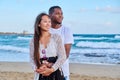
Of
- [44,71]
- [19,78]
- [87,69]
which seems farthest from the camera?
[87,69]

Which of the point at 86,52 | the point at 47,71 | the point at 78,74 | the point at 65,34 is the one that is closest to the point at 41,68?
the point at 47,71

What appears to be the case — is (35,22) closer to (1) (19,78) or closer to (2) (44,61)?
(2) (44,61)

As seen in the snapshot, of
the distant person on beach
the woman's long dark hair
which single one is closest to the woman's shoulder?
the distant person on beach

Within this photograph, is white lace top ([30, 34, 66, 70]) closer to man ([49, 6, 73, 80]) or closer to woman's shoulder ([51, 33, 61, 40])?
woman's shoulder ([51, 33, 61, 40])

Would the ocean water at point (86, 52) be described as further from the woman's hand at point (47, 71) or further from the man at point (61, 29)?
the woman's hand at point (47, 71)

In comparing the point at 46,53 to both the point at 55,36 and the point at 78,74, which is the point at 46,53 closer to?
the point at 55,36

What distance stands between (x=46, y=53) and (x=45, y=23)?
0.25 metres

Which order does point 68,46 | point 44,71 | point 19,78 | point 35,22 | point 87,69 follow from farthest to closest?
1. point 87,69
2. point 19,78
3. point 68,46
4. point 35,22
5. point 44,71

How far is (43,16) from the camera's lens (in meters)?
2.58

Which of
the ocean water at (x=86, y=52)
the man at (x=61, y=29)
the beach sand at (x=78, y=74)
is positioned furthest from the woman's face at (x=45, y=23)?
the ocean water at (x=86, y=52)

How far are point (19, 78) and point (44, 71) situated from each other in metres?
5.35

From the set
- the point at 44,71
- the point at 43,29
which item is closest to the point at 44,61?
the point at 44,71

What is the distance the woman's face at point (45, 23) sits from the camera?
2.55m

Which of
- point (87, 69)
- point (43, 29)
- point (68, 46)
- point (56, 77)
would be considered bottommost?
point (87, 69)
